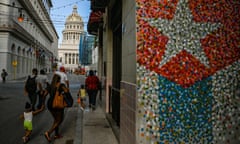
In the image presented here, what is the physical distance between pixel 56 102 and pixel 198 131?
319 centimetres

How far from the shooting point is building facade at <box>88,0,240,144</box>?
2895 millimetres

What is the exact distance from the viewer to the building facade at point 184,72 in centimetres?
289

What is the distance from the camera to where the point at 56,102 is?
4.62 m

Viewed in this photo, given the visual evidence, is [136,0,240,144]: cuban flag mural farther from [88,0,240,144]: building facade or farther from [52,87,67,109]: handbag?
[52,87,67,109]: handbag

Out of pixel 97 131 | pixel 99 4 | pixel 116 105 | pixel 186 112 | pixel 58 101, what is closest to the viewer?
pixel 186 112

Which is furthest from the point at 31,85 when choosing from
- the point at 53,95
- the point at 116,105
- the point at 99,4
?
the point at 99,4

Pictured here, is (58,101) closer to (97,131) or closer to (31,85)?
(97,131)

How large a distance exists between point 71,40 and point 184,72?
131 m

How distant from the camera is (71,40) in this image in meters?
128

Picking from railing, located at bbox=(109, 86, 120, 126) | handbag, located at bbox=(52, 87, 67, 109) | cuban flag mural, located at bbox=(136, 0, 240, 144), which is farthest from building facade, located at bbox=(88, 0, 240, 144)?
railing, located at bbox=(109, 86, 120, 126)

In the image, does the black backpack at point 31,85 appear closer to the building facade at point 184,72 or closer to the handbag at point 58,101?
the handbag at point 58,101

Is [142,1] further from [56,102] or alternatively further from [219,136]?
[56,102]

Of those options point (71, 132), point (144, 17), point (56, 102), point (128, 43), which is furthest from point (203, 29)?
point (71, 132)

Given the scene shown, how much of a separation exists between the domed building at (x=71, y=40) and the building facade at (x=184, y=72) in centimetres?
12612
